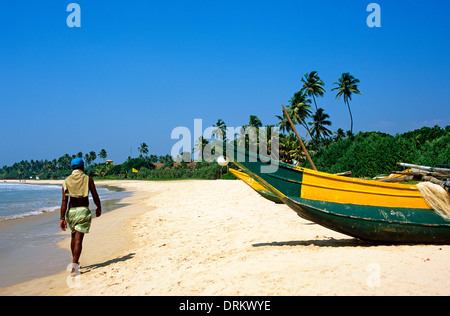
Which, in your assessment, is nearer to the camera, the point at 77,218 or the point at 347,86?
the point at 77,218

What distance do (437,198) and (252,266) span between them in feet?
11.0

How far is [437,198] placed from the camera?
5.17 m

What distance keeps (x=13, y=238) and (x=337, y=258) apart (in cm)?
917

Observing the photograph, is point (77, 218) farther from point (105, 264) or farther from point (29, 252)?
point (29, 252)

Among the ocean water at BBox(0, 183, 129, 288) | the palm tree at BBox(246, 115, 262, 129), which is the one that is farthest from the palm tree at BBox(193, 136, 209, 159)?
the ocean water at BBox(0, 183, 129, 288)

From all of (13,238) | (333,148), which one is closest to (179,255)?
(13,238)

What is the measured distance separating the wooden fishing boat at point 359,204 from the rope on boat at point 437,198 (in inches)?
2.6

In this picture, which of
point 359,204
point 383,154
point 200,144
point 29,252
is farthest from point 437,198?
point 200,144

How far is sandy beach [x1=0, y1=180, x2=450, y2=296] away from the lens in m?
3.45

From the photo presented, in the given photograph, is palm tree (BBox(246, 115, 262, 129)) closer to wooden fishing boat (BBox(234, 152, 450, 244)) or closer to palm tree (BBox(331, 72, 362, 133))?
palm tree (BBox(331, 72, 362, 133))

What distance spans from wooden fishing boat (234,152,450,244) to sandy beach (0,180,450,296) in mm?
264

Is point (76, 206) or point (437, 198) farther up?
point (437, 198)
